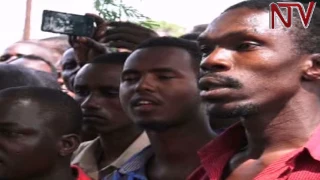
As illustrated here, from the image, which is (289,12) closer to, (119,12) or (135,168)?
(135,168)

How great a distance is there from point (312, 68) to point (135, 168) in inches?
36.6

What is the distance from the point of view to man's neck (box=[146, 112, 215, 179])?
2680 millimetres

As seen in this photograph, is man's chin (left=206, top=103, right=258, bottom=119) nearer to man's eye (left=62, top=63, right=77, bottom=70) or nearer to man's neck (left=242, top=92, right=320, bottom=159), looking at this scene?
man's neck (left=242, top=92, right=320, bottom=159)

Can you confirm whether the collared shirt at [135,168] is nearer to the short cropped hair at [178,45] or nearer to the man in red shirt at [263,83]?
the short cropped hair at [178,45]

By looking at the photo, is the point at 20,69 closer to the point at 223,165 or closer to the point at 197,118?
the point at 197,118

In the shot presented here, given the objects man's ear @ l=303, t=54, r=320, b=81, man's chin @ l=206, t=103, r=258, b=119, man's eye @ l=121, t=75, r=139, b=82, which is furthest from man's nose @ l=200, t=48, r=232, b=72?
man's eye @ l=121, t=75, r=139, b=82

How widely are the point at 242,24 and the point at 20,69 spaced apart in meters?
1.56

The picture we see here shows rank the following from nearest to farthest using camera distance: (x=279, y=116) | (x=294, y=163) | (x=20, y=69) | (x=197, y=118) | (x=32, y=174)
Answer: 1. (x=294, y=163)
2. (x=279, y=116)
3. (x=32, y=174)
4. (x=197, y=118)
5. (x=20, y=69)

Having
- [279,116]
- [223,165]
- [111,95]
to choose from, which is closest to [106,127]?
[111,95]

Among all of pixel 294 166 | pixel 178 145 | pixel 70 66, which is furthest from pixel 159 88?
pixel 70 66

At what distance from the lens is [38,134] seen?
2504mm

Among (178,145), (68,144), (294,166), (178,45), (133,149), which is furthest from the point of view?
(133,149)

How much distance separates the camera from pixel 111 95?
3070mm

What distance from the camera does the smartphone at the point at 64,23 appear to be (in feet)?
10.6
